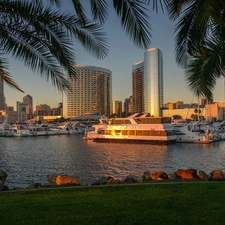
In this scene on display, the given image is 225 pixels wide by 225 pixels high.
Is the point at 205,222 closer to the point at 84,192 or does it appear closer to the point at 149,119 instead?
the point at 84,192

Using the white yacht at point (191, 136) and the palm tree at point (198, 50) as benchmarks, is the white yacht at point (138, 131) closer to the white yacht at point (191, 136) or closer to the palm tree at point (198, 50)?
the white yacht at point (191, 136)

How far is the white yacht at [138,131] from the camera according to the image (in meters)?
45.2

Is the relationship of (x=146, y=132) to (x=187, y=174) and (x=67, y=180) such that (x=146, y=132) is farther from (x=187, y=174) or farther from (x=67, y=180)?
(x=67, y=180)

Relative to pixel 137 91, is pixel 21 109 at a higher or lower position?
lower

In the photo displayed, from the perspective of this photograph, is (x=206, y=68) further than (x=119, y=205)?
Yes

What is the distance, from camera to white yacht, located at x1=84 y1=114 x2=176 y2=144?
45219mm

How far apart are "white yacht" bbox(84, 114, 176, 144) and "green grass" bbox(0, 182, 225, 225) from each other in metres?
37.1

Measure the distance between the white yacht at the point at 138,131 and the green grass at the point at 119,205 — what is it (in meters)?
37.1

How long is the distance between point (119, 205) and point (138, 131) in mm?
41858

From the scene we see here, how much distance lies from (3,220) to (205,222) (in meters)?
3.49

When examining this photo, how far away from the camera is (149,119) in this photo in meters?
48.2

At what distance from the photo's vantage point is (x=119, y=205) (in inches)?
236

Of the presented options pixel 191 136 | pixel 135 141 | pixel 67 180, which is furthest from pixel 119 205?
pixel 191 136

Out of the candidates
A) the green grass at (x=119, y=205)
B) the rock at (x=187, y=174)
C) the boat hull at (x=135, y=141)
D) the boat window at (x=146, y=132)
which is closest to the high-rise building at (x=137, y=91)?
the boat hull at (x=135, y=141)
